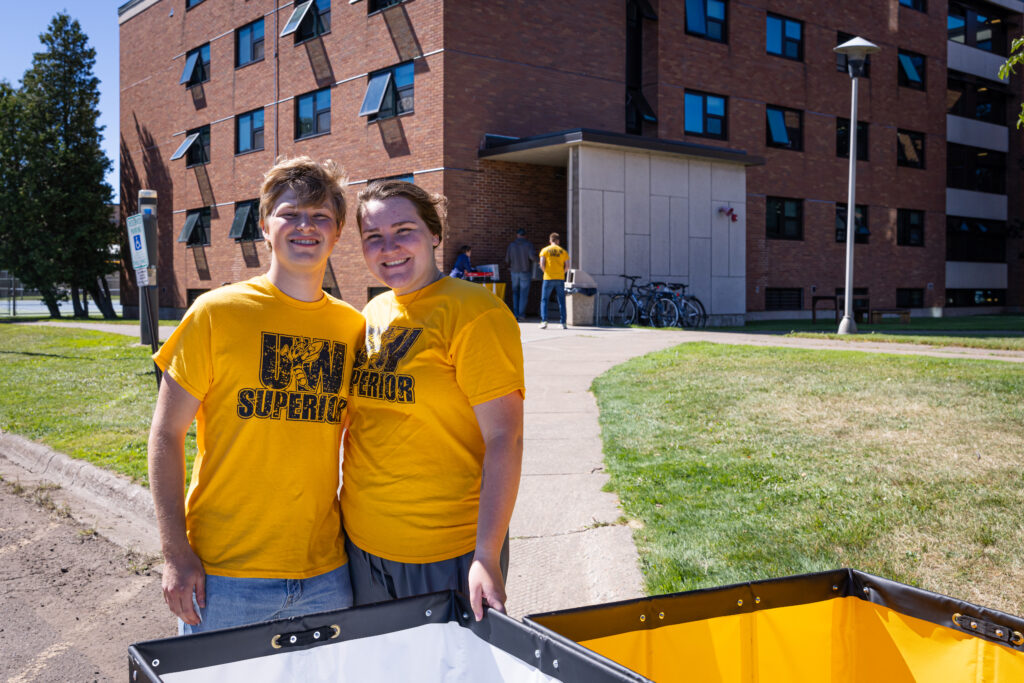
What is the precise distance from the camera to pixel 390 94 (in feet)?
72.6

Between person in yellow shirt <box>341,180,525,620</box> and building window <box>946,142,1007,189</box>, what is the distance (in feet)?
117

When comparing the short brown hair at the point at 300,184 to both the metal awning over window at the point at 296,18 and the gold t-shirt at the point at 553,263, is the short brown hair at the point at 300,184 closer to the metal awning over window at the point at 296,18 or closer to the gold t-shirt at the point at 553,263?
the gold t-shirt at the point at 553,263

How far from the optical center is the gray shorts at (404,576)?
233 centimetres

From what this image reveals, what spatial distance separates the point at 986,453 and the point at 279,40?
25.1m

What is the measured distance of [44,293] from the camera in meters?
33.5

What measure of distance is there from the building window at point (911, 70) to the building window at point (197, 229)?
25.3 meters

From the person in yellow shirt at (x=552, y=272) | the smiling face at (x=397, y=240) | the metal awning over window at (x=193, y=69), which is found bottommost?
the smiling face at (x=397, y=240)

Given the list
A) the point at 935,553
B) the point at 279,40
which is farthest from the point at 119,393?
the point at 279,40

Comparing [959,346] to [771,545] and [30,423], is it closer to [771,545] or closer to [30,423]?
[771,545]

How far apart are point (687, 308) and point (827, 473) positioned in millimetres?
14700

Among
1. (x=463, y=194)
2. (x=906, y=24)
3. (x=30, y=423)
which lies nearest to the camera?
(x=30, y=423)

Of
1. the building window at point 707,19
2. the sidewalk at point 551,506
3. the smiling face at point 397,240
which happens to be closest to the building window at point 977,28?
the building window at point 707,19

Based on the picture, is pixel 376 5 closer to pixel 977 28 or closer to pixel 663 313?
pixel 663 313

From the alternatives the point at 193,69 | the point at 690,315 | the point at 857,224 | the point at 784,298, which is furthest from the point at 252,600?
the point at 193,69
